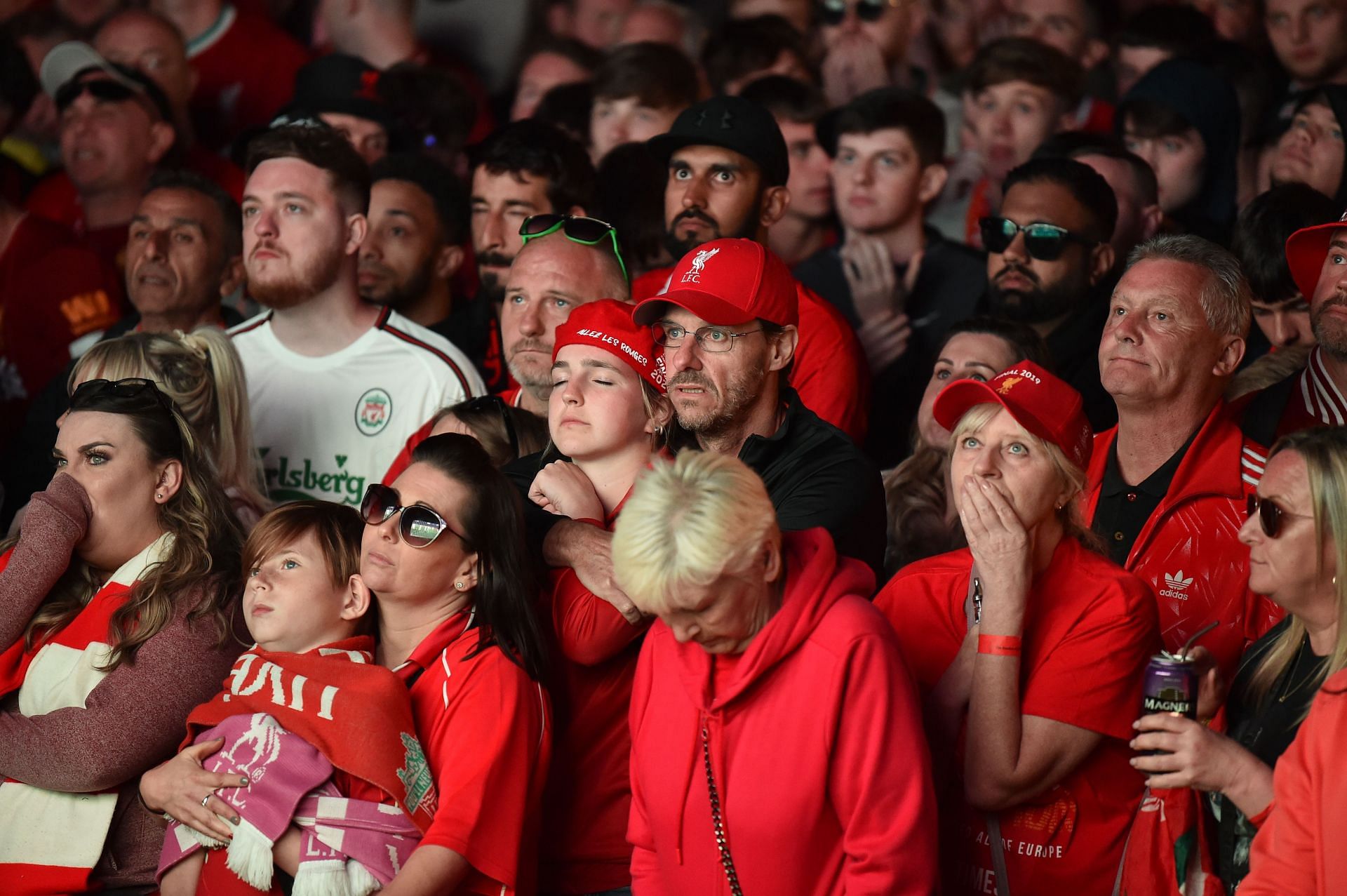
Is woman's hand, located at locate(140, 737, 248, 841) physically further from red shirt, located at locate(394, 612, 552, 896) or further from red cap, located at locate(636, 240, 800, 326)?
red cap, located at locate(636, 240, 800, 326)

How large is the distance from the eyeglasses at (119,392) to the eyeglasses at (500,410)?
2.65 ft

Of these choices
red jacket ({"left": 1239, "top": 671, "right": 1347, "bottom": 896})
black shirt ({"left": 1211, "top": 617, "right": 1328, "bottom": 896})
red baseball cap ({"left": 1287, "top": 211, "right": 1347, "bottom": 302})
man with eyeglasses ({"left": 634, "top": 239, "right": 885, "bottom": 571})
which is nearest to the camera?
red jacket ({"left": 1239, "top": 671, "right": 1347, "bottom": 896})

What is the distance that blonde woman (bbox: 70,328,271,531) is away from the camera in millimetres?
4488

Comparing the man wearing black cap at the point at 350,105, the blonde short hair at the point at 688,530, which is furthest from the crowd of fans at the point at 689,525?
the man wearing black cap at the point at 350,105

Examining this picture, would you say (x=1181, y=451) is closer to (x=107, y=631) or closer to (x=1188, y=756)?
(x=1188, y=756)

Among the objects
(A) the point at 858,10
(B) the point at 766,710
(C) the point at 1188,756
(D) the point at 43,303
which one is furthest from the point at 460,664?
(A) the point at 858,10

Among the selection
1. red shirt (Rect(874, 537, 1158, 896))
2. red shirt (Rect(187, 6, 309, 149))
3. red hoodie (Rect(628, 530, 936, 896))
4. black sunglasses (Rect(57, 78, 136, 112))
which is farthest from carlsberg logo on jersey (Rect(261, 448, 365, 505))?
red shirt (Rect(187, 6, 309, 149))

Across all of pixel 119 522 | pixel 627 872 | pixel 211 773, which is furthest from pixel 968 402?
pixel 119 522

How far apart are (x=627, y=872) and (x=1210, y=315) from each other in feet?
6.89

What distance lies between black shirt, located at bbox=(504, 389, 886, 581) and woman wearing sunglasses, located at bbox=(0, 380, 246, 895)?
90 cm

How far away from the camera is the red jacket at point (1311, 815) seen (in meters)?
2.75

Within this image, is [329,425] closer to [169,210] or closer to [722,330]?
[169,210]

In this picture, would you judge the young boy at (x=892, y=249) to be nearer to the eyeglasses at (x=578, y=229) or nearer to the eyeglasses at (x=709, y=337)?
the eyeglasses at (x=578, y=229)

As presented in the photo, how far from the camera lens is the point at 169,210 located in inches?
239
